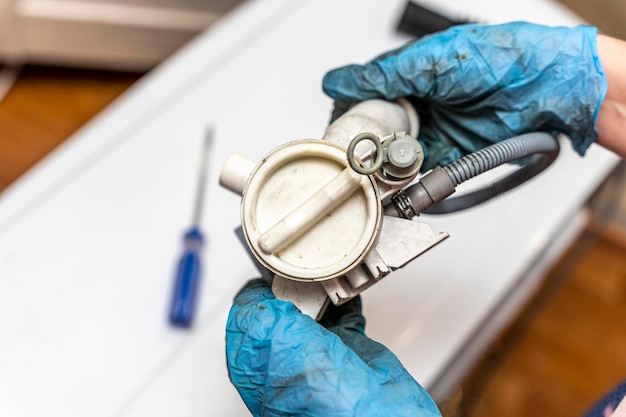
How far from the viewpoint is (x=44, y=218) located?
32.8 inches

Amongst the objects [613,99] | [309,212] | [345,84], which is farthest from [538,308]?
[309,212]

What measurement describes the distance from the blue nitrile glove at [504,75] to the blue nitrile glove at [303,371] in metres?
0.26

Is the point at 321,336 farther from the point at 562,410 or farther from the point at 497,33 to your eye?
the point at 562,410

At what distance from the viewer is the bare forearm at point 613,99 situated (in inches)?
26.6

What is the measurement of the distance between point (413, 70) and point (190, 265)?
0.37 meters

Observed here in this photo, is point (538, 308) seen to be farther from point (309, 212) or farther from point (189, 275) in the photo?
point (309, 212)

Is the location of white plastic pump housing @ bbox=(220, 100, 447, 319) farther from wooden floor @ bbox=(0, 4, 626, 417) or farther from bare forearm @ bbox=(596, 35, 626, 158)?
wooden floor @ bbox=(0, 4, 626, 417)

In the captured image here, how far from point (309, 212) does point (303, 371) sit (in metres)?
0.14

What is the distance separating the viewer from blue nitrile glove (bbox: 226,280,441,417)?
53 cm

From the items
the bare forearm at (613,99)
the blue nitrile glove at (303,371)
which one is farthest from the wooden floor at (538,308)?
the blue nitrile glove at (303,371)

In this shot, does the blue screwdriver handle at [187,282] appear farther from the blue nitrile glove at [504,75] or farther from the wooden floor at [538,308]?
the wooden floor at [538,308]

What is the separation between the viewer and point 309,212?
0.51 m

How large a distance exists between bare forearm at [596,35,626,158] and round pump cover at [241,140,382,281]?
33cm

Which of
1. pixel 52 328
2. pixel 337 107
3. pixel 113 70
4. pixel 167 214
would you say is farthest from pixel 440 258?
pixel 113 70
